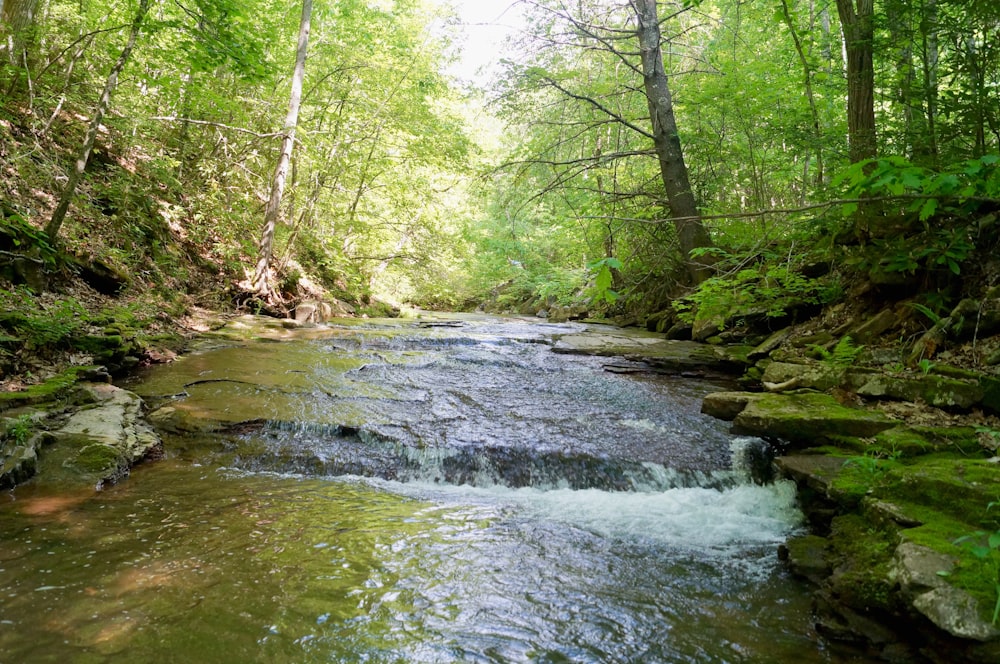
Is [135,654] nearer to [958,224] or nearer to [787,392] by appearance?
[787,392]

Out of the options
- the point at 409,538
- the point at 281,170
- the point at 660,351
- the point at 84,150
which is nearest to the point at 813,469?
the point at 409,538

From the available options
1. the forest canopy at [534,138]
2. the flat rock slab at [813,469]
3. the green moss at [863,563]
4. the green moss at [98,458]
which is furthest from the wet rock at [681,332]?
the green moss at [98,458]

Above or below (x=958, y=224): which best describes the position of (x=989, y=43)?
above

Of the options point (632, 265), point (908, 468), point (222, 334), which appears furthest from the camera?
point (632, 265)

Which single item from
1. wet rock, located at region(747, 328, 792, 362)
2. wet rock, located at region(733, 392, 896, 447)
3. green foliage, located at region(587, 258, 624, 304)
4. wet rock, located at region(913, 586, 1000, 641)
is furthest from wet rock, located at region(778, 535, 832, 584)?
wet rock, located at region(747, 328, 792, 362)

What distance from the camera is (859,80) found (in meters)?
5.63

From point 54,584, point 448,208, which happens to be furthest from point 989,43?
point 448,208

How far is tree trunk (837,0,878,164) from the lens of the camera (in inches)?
209

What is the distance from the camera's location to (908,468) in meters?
3.18

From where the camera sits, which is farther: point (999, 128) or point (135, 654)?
point (999, 128)

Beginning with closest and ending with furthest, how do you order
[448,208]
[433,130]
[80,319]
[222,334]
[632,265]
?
[80,319] < [222,334] < [632,265] < [433,130] < [448,208]

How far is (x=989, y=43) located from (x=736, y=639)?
215 inches

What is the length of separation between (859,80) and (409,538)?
21.5 feet

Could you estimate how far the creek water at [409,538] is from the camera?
2.39 meters
